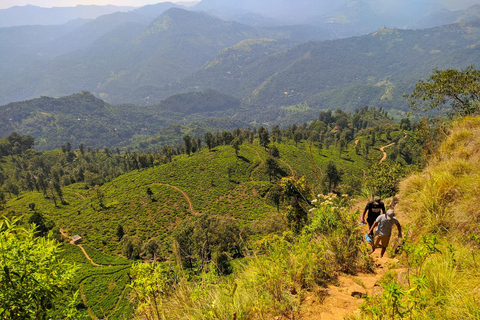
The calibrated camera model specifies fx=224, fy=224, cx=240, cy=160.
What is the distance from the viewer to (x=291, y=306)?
4762 mm

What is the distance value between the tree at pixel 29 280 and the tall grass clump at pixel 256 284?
4.33 feet

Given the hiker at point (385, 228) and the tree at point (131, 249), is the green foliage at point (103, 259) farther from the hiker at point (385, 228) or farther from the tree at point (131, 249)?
the hiker at point (385, 228)

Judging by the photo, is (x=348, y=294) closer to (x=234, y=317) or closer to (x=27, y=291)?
(x=234, y=317)

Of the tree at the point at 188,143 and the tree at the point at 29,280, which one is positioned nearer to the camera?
the tree at the point at 29,280

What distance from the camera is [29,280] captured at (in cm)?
371

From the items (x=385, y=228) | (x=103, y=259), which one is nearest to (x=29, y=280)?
(x=385, y=228)

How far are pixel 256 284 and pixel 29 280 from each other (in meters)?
4.11

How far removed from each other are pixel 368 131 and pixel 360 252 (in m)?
193

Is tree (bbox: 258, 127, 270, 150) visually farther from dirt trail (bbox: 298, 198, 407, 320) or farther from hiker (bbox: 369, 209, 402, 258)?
dirt trail (bbox: 298, 198, 407, 320)

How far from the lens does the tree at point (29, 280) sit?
3502 mm

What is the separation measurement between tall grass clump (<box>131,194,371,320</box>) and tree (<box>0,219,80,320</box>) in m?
1.32

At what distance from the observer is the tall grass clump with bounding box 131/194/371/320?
14.3 ft

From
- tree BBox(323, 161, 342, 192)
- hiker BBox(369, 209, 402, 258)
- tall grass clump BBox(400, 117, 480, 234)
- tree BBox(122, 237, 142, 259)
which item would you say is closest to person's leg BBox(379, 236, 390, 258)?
hiker BBox(369, 209, 402, 258)

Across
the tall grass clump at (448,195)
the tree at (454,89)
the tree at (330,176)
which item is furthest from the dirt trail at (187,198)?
the tall grass clump at (448,195)
